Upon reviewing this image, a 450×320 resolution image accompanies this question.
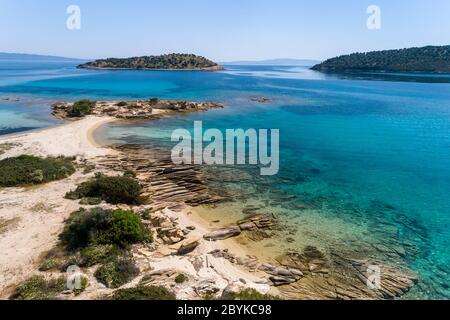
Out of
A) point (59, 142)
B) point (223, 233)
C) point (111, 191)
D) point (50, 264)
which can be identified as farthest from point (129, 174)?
point (59, 142)

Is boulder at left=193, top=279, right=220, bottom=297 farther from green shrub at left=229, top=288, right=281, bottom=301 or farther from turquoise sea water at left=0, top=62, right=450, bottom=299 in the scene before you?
turquoise sea water at left=0, top=62, right=450, bottom=299

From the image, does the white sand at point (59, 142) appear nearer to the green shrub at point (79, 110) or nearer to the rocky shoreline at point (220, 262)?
the green shrub at point (79, 110)

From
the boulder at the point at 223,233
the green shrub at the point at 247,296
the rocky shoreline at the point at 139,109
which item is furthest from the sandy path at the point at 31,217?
the rocky shoreline at the point at 139,109

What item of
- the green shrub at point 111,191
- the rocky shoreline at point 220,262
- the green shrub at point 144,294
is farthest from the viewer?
the green shrub at point 111,191

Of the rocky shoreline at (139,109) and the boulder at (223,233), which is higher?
the rocky shoreline at (139,109)

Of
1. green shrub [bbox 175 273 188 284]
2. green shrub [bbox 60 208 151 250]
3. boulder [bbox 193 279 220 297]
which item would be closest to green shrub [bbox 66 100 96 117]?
green shrub [bbox 60 208 151 250]

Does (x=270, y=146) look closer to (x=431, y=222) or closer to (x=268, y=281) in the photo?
(x=431, y=222)
